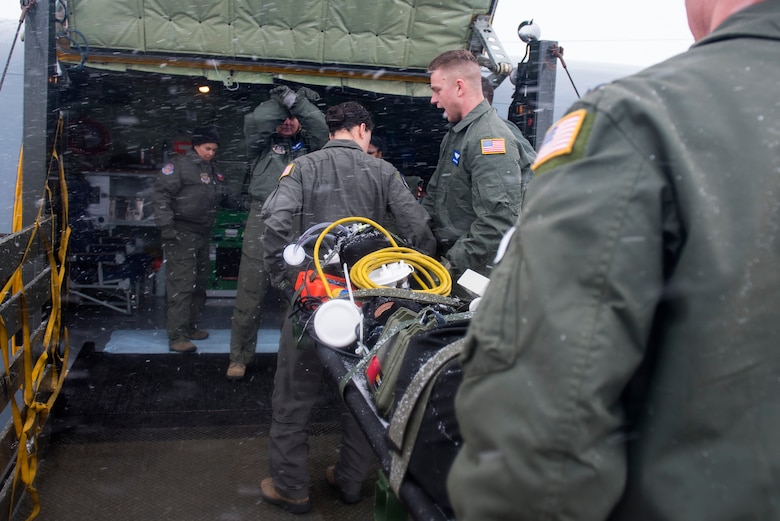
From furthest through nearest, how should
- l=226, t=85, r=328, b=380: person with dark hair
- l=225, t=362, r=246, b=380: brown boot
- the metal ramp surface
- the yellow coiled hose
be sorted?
1. l=226, t=85, r=328, b=380: person with dark hair
2. l=225, t=362, r=246, b=380: brown boot
3. the metal ramp surface
4. the yellow coiled hose

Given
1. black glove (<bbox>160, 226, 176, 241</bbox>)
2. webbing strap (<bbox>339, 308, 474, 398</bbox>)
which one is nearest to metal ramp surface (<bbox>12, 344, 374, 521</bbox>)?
black glove (<bbox>160, 226, 176, 241</bbox>)

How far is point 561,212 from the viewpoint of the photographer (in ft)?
2.78

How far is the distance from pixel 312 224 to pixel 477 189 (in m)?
0.95

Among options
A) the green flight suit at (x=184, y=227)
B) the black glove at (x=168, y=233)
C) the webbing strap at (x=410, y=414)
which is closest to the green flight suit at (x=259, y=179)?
the green flight suit at (x=184, y=227)

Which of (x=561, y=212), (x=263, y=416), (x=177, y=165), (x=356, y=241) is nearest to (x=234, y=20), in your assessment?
(x=177, y=165)

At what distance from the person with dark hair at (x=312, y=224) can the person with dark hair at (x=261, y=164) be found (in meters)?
1.53

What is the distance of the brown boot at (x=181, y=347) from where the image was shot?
200 inches

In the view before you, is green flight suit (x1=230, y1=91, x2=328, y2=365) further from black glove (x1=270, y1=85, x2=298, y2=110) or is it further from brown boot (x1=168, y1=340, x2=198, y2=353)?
brown boot (x1=168, y1=340, x2=198, y2=353)

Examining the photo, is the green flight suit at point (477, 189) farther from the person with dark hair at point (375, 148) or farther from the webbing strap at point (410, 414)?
the person with dark hair at point (375, 148)

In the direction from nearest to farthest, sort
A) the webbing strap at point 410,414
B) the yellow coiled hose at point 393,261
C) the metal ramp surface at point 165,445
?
the webbing strap at point 410,414
the yellow coiled hose at point 393,261
the metal ramp surface at point 165,445

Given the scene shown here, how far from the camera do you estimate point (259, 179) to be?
5.14 meters

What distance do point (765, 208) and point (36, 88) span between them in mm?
3742

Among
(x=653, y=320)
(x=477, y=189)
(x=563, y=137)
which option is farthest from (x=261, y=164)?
(x=653, y=320)

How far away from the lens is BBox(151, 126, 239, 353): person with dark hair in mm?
5176
